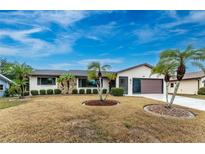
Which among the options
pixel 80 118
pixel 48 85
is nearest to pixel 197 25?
pixel 80 118

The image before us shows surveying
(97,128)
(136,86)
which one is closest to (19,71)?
(97,128)

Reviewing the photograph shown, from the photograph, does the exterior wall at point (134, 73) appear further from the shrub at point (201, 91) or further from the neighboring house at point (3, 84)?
the neighboring house at point (3, 84)

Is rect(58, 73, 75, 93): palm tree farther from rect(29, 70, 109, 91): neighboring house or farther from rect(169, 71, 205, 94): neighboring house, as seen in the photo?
rect(169, 71, 205, 94): neighboring house

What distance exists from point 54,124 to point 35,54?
9392 millimetres

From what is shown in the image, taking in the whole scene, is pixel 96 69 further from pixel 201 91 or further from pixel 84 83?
pixel 201 91

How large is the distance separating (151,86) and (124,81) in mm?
3787

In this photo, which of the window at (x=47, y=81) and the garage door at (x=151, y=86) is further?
the garage door at (x=151, y=86)

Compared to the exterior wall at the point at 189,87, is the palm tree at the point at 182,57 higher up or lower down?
higher up

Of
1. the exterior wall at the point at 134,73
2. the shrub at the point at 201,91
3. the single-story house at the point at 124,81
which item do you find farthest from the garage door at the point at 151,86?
the shrub at the point at 201,91

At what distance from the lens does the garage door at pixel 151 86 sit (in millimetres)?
20906

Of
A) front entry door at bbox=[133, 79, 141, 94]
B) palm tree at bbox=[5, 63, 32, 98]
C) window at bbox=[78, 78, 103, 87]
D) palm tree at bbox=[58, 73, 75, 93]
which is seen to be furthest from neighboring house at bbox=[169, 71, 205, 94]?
palm tree at bbox=[5, 63, 32, 98]

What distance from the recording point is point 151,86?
21172 millimetres
